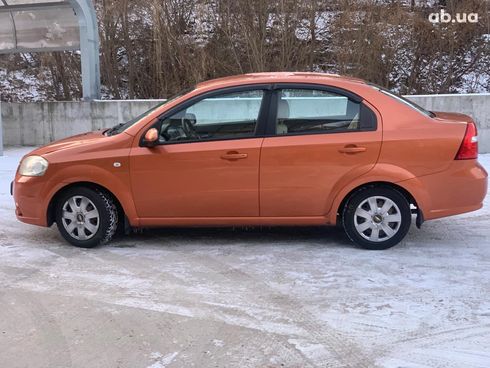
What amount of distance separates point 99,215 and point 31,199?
0.70 m

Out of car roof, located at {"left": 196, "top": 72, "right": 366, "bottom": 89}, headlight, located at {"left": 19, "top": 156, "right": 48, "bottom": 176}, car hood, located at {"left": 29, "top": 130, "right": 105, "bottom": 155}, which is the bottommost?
headlight, located at {"left": 19, "top": 156, "right": 48, "bottom": 176}

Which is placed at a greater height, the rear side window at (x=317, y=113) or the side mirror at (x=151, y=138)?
the rear side window at (x=317, y=113)

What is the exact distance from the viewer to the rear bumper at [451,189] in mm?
5297

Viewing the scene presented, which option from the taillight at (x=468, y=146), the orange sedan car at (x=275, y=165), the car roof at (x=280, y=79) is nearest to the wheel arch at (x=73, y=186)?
the orange sedan car at (x=275, y=165)

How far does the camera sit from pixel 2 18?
44.6 ft

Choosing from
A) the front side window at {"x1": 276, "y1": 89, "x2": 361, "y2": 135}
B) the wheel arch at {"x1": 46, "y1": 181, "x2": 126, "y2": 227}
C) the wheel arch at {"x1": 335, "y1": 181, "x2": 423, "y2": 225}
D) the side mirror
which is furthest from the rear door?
the wheel arch at {"x1": 46, "y1": 181, "x2": 126, "y2": 227}

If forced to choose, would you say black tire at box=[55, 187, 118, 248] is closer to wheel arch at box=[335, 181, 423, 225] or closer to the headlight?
the headlight

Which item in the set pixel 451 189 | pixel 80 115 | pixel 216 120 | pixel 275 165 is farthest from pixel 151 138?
pixel 80 115

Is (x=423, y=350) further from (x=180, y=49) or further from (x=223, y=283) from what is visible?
(x=180, y=49)

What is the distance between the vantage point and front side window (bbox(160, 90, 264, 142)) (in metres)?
5.48

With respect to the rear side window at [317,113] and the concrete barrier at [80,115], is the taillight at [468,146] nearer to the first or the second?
the rear side window at [317,113]

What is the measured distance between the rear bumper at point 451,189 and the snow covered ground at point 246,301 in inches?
16.9

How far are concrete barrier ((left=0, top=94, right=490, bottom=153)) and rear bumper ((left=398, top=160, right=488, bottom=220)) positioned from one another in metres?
6.26

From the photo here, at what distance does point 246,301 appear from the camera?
431 cm
